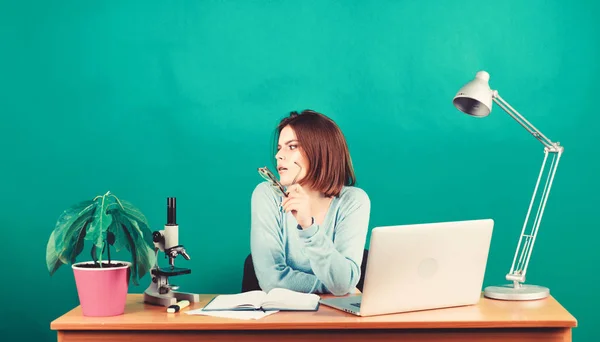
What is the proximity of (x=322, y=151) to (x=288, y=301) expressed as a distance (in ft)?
2.71

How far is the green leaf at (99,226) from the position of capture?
2107 mm

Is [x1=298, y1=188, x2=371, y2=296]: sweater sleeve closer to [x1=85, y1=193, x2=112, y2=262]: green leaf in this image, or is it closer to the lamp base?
the lamp base

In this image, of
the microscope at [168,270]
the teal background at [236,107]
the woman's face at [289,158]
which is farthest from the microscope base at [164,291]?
the teal background at [236,107]

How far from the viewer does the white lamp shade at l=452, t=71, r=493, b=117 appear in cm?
244

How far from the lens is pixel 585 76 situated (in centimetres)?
371

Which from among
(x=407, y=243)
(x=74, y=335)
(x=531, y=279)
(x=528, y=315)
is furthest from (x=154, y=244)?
(x=531, y=279)

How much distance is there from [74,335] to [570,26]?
117 inches

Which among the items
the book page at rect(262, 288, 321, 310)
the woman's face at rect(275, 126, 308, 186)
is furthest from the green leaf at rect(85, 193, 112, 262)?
the woman's face at rect(275, 126, 308, 186)

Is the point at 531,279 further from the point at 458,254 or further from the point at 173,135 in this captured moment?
the point at 173,135

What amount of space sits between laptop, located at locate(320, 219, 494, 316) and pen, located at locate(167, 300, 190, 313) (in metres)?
0.47

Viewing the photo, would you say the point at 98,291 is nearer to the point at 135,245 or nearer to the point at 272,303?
the point at 135,245

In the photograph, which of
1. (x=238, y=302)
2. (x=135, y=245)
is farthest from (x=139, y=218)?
(x=238, y=302)

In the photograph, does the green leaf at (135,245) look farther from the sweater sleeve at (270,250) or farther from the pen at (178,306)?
the sweater sleeve at (270,250)

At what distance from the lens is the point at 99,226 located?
2113 millimetres
